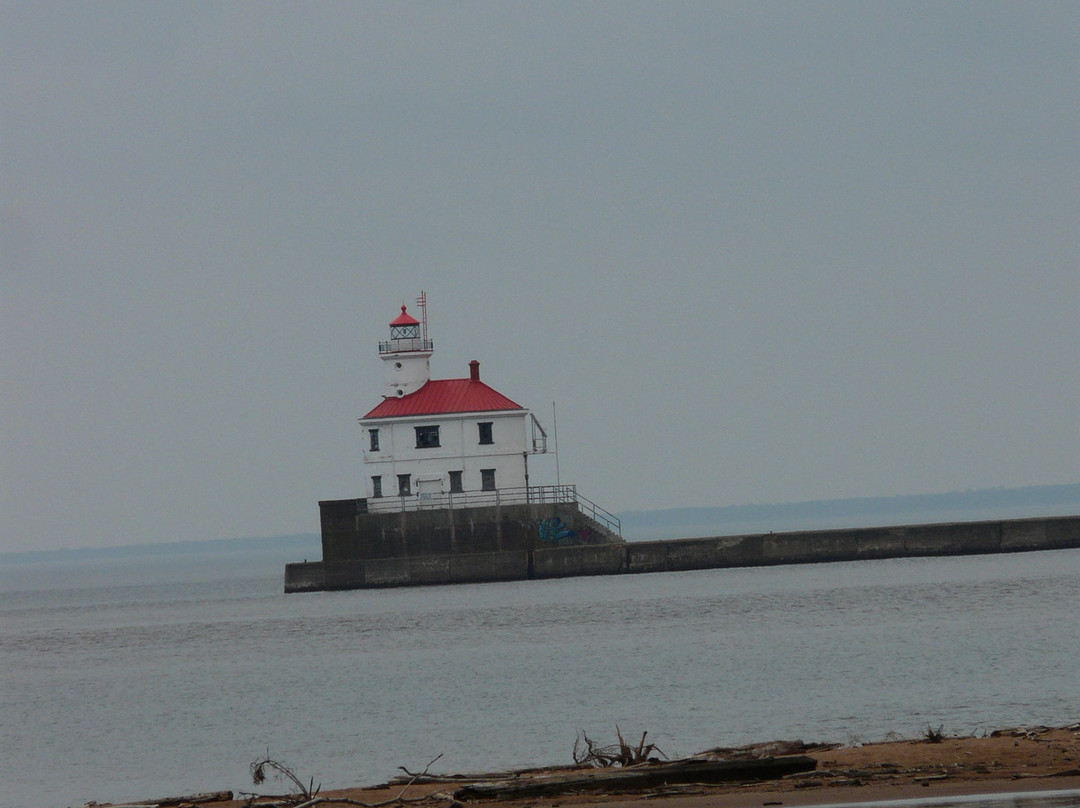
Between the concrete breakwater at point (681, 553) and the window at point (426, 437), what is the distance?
9.72ft

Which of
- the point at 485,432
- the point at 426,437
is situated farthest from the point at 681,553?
the point at 426,437

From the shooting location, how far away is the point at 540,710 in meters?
23.4

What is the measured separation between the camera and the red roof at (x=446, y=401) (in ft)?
165

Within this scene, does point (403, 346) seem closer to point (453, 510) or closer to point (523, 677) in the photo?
point (453, 510)

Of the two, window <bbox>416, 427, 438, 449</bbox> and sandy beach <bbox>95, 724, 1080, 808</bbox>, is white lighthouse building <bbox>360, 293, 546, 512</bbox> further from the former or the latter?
sandy beach <bbox>95, 724, 1080, 808</bbox>

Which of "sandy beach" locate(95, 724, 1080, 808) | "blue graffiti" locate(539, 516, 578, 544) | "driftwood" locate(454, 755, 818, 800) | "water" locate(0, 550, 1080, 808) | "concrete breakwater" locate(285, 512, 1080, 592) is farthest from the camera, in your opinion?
"blue graffiti" locate(539, 516, 578, 544)

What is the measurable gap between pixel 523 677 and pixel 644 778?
51.2 ft

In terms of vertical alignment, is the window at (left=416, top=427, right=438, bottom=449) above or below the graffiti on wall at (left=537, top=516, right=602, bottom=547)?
above

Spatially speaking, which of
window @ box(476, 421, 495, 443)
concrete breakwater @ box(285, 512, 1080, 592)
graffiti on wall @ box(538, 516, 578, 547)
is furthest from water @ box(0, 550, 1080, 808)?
window @ box(476, 421, 495, 443)

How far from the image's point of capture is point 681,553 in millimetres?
51000

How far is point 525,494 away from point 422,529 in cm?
Result: 316

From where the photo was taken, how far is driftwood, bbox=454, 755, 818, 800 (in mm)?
12156

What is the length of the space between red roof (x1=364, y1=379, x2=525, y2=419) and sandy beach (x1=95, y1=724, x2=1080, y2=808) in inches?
1416

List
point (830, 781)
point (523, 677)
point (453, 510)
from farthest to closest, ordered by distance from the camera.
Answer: point (453, 510)
point (523, 677)
point (830, 781)
